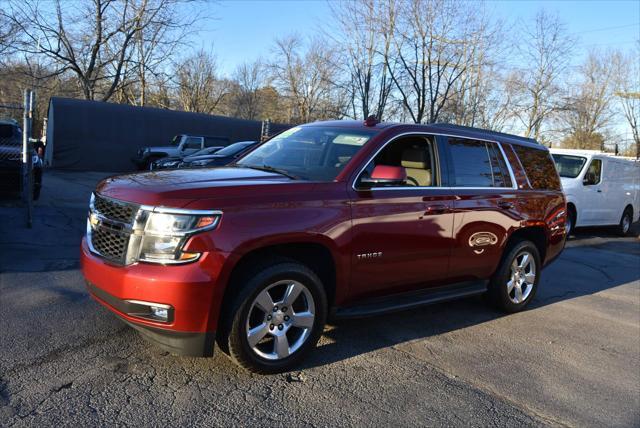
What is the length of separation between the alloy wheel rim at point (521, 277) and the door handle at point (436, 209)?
1457 mm

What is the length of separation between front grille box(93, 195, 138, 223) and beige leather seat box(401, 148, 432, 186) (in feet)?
7.99

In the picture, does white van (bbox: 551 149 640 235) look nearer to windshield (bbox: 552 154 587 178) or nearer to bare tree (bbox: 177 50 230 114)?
windshield (bbox: 552 154 587 178)

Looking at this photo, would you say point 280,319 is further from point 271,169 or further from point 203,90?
point 203,90

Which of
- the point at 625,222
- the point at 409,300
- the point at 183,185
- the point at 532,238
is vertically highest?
the point at 183,185

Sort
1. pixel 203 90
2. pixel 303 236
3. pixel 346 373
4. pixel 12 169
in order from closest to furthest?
1. pixel 303 236
2. pixel 346 373
3. pixel 12 169
4. pixel 203 90

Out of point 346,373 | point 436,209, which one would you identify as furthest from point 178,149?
point 346,373

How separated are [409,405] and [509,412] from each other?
27.2 inches

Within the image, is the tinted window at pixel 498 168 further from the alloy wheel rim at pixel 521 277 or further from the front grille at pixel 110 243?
the front grille at pixel 110 243

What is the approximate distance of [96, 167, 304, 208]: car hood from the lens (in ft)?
10.7

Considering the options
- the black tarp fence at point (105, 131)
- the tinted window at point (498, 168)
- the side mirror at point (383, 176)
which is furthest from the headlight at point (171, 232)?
the black tarp fence at point (105, 131)

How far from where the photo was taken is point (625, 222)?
1388 cm

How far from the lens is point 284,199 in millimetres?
3539

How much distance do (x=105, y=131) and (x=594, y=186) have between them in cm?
1963

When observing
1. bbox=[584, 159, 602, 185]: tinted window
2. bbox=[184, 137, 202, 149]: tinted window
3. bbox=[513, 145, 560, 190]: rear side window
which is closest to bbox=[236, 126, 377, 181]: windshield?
bbox=[513, 145, 560, 190]: rear side window
